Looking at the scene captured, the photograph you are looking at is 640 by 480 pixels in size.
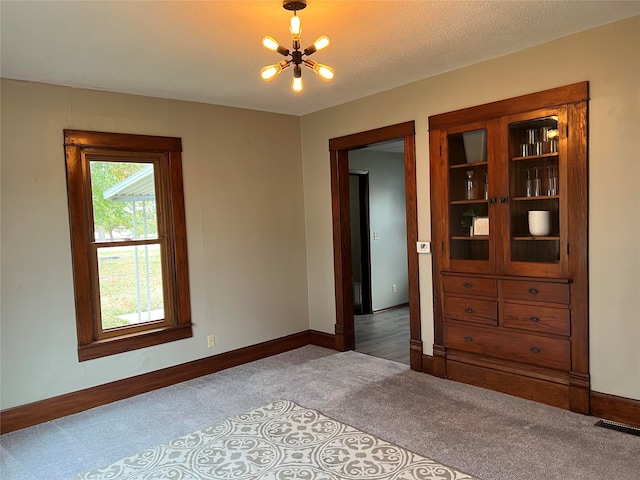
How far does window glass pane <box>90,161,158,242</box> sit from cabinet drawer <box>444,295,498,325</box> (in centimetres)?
261

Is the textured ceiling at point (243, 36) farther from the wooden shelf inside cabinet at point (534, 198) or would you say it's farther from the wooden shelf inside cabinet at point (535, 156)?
the wooden shelf inside cabinet at point (534, 198)

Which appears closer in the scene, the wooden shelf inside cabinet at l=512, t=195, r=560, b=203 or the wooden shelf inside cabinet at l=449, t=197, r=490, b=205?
the wooden shelf inside cabinet at l=512, t=195, r=560, b=203

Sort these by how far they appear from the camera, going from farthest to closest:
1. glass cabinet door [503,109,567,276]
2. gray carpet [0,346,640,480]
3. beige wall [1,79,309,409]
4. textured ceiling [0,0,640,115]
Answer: beige wall [1,79,309,409]
glass cabinet door [503,109,567,276]
gray carpet [0,346,640,480]
textured ceiling [0,0,640,115]

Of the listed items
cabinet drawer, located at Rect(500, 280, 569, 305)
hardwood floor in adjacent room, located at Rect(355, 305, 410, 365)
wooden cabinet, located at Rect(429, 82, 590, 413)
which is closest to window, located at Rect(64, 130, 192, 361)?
hardwood floor in adjacent room, located at Rect(355, 305, 410, 365)

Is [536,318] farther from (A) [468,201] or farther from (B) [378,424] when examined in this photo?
(B) [378,424]

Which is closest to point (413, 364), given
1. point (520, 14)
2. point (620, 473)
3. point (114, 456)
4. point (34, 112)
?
point (620, 473)

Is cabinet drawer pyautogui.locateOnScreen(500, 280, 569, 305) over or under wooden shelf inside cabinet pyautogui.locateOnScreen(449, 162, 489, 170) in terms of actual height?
under

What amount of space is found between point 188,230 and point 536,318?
117 inches

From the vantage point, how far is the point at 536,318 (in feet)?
10.9

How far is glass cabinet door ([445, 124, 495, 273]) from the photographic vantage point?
359 cm

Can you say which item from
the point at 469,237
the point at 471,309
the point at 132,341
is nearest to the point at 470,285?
the point at 471,309

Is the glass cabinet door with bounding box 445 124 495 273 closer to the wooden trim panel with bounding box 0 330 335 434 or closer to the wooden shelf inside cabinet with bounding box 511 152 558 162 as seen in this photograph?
the wooden shelf inside cabinet with bounding box 511 152 558 162

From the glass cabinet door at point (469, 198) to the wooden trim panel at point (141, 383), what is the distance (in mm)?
1880

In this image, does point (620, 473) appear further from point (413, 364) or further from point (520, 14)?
point (520, 14)
